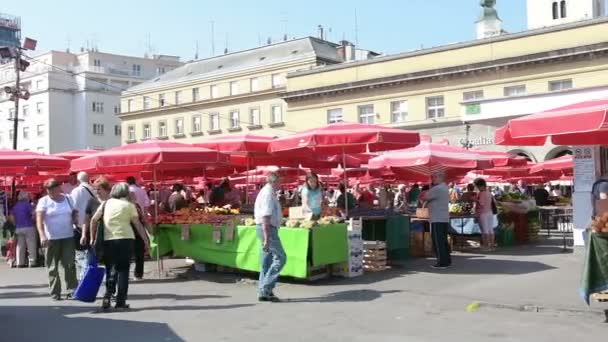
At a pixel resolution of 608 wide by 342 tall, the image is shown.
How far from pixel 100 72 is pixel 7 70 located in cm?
1817

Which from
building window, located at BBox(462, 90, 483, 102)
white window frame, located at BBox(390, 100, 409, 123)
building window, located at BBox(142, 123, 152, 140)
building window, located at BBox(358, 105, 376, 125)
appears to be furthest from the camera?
building window, located at BBox(142, 123, 152, 140)

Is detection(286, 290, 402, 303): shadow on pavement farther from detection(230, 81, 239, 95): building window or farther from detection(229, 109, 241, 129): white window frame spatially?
detection(230, 81, 239, 95): building window

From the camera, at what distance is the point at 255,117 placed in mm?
65000

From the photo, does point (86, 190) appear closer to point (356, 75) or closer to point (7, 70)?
point (356, 75)

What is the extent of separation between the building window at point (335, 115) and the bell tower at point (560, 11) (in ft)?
86.1

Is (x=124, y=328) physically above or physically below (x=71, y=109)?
below

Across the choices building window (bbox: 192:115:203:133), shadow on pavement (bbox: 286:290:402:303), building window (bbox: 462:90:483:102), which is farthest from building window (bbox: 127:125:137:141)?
shadow on pavement (bbox: 286:290:402:303)

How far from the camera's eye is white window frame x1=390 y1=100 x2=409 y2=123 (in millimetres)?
50531

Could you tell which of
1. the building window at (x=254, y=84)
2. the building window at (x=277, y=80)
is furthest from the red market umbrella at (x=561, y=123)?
the building window at (x=254, y=84)

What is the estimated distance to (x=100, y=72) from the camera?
309 feet

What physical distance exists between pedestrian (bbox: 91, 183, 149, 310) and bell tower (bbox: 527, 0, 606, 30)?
2606 inches

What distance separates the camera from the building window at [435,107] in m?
48.7

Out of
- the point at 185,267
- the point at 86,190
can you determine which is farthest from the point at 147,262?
the point at 86,190

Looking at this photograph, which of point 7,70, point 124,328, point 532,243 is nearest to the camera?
point 124,328
